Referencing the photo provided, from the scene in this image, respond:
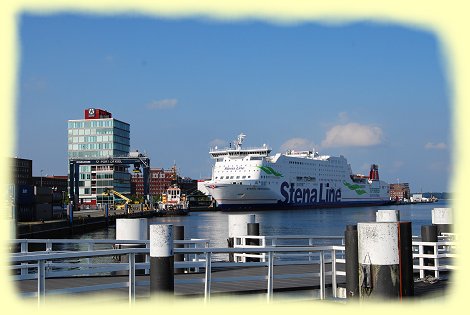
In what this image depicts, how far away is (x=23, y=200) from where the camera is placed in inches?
2522

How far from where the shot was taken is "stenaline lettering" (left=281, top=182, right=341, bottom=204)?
12438cm

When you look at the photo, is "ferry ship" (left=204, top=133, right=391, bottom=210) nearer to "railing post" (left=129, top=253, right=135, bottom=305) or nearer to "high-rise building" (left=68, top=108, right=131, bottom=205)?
"high-rise building" (left=68, top=108, right=131, bottom=205)

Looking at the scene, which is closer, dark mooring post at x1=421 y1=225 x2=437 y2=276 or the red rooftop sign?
dark mooring post at x1=421 y1=225 x2=437 y2=276

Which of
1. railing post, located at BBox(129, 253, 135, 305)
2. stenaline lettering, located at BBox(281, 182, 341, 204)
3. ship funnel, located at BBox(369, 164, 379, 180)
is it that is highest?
ship funnel, located at BBox(369, 164, 379, 180)

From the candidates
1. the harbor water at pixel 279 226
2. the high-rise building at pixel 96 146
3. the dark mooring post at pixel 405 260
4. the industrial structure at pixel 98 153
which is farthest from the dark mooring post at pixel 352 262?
the high-rise building at pixel 96 146

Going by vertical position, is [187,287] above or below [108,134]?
below

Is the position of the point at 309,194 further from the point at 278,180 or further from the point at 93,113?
the point at 93,113

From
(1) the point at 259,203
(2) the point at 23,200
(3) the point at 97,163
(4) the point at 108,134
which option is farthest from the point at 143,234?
(4) the point at 108,134

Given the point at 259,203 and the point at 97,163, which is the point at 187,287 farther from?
the point at 97,163

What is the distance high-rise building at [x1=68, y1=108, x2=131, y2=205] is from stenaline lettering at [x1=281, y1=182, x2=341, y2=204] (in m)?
41.8

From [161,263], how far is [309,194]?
417 ft

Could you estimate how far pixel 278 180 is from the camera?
122 m

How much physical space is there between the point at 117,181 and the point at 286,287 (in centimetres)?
13864

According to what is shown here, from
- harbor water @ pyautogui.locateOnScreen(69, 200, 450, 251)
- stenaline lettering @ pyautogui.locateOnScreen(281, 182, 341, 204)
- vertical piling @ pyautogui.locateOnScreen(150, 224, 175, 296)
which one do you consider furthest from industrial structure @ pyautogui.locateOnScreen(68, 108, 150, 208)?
vertical piling @ pyautogui.locateOnScreen(150, 224, 175, 296)
